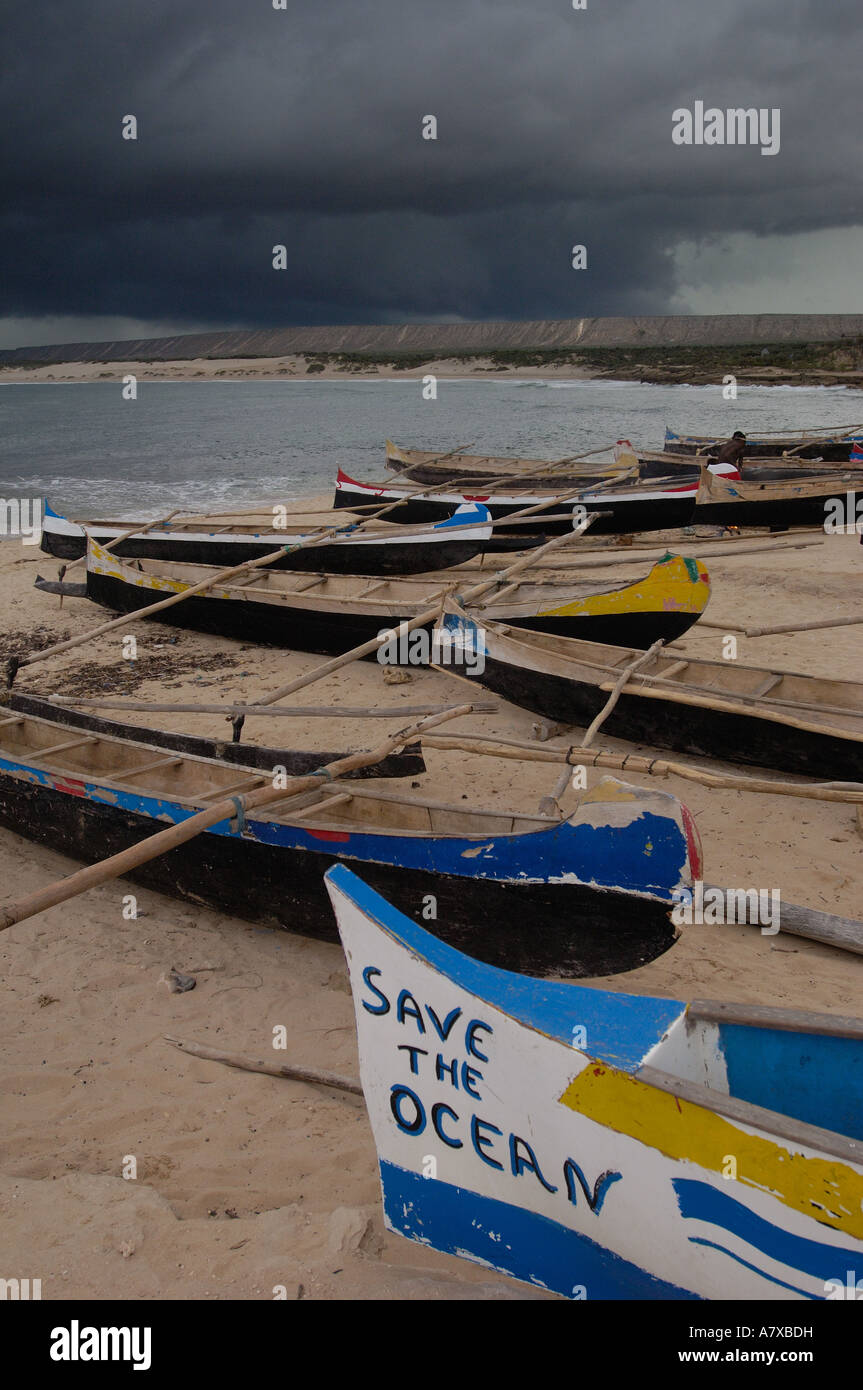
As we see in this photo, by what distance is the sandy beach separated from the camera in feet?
9.98

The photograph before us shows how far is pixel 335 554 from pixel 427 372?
9550 cm

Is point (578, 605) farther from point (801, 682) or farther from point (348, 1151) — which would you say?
point (348, 1151)

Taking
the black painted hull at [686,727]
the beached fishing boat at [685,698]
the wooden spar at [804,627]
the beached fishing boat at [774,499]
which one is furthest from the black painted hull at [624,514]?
the black painted hull at [686,727]

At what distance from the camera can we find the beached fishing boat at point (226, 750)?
5691mm

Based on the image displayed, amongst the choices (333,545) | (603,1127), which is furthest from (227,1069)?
(333,545)

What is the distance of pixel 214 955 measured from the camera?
5.15 meters

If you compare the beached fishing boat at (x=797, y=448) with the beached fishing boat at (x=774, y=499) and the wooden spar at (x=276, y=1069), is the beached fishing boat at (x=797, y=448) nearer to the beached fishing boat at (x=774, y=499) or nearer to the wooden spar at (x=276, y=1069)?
the beached fishing boat at (x=774, y=499)

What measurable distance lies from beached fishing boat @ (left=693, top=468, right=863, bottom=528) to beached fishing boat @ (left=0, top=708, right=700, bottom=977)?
38.7 feet

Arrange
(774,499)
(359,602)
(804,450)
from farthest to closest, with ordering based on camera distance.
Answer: (804,450) → (774,499) → (359,602)

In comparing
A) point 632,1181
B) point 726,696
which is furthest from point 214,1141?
point 726,696

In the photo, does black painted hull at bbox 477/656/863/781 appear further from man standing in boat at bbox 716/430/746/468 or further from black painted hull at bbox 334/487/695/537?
man standing in boat at bbox 716/430/746/468

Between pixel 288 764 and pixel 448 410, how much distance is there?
58.0 metres

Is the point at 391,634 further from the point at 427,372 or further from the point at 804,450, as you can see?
the point at 427,372

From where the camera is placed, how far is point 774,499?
15156 mm
